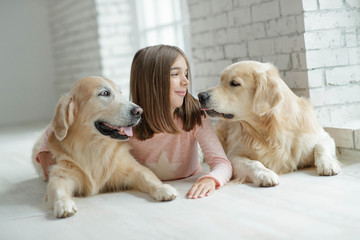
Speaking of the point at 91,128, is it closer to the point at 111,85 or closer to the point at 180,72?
the point at 111,85

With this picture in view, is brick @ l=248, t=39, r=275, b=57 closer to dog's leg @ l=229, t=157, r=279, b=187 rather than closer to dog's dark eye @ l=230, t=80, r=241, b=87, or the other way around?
dog's dark eye @ l=230, t=80, r=241, b=87

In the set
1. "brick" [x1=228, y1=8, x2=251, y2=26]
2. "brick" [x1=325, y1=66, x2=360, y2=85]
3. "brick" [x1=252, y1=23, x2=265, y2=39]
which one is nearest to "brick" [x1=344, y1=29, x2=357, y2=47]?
"brick" [x1=325, y1=66, x2=360, y2=85]

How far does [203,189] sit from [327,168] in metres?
0.64

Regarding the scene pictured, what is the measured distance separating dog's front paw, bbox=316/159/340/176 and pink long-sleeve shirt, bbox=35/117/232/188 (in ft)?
1.66

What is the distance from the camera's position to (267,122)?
96.2 inches

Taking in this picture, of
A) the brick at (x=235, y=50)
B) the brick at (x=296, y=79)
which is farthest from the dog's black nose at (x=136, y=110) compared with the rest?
the brick at (x=235, y=50)

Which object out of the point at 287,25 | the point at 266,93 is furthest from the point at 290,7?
the point at 266,93

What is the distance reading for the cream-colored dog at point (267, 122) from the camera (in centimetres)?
236

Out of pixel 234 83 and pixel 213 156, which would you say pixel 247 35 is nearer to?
pixel 234 83

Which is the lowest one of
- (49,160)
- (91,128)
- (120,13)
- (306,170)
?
(306,170)

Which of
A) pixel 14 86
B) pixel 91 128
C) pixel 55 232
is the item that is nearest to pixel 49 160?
pixel 91 128

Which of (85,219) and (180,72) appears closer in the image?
(85,219)

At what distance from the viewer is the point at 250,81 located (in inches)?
93.7

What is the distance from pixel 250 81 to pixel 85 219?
107 centimetres
